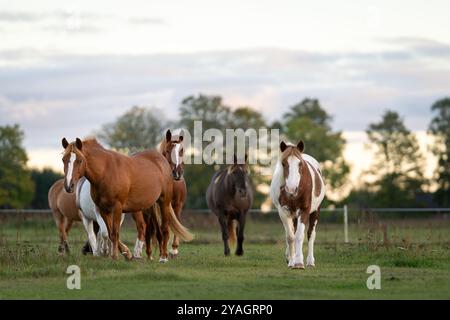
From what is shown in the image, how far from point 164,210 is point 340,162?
2342 inches

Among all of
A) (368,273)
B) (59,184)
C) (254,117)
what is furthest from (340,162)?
(368,273)

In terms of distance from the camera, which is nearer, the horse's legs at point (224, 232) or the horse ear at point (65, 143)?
the horse ear at point (65, 143)

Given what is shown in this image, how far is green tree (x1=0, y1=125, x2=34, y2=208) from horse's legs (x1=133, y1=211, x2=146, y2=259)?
51999mm

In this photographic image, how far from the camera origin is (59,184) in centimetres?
2216

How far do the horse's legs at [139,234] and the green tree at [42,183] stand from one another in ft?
182

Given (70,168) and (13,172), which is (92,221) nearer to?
(70,168)

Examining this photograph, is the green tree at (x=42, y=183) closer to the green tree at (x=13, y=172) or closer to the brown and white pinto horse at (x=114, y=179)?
the green tree at (x=13, y=172)

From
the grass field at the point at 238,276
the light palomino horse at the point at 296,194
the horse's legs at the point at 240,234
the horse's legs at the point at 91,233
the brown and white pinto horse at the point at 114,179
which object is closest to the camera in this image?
the grass field at the point at 238,276

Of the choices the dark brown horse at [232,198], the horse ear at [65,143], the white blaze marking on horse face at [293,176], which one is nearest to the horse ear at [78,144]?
the horse ear at [65,143]

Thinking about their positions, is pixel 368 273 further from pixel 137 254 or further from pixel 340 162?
pixel 340 162

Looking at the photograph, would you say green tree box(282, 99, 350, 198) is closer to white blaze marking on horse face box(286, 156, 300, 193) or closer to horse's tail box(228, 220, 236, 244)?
horse's tail box(228, 220, 236, 244)

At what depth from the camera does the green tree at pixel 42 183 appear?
242 ft

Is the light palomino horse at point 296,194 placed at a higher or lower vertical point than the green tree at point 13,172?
lower

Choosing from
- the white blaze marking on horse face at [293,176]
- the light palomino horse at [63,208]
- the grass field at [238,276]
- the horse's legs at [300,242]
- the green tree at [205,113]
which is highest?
the green tree at [205,113]
